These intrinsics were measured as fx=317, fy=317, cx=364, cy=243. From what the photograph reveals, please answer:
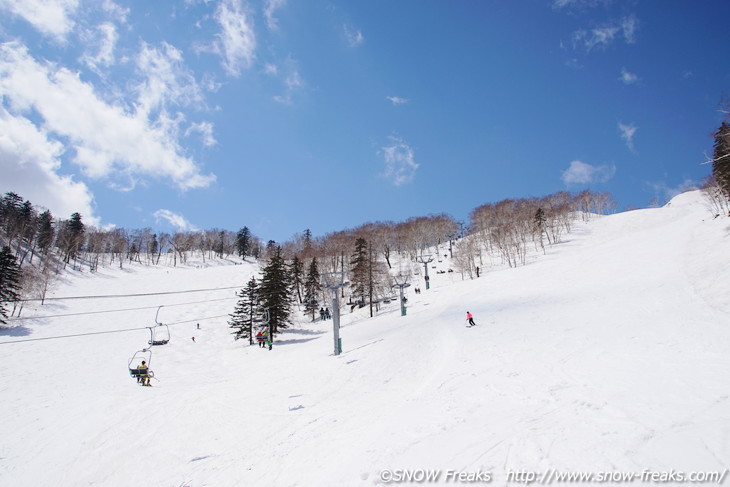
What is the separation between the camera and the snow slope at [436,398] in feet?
23.8

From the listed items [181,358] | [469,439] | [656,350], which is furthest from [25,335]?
[656,350]

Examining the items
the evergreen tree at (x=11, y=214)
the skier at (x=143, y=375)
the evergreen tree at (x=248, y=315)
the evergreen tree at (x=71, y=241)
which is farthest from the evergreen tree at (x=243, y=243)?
the skier at (x=143, y=375)

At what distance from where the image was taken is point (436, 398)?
11727 millimetres

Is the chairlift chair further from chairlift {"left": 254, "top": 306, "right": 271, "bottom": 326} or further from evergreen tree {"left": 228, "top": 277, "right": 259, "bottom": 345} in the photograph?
chairlift {"left": 254, "top": 306, "right": 271, "bottom": 326}

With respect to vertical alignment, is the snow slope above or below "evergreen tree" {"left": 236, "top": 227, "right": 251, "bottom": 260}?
below

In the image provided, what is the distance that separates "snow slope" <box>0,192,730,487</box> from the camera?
23.8ft

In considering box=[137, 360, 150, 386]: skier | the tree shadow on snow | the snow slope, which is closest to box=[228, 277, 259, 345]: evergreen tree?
the snow slope

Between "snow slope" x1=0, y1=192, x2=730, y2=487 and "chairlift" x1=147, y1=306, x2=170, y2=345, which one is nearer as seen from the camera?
"snow slope" x1=0, y1=192, x2=730, y2=487

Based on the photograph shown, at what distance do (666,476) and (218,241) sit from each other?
14750 cm

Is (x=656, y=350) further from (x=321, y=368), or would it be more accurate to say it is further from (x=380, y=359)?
Result: (x=321, y=368)

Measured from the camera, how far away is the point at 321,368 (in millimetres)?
21062

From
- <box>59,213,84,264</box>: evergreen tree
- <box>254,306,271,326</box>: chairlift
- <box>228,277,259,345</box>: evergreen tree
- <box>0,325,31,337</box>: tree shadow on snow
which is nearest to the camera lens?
<box>0,325,31,337</box>: tree shadow on snow

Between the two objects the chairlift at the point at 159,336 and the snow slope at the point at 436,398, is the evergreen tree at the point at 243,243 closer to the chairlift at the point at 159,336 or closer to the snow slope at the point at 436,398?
the chairlift at the point at 159,336

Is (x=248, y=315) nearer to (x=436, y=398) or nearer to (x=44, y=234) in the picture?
(x=436, y=398)
